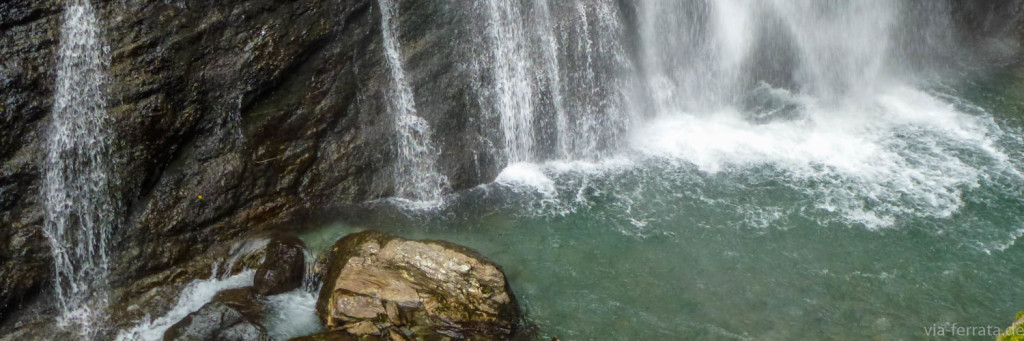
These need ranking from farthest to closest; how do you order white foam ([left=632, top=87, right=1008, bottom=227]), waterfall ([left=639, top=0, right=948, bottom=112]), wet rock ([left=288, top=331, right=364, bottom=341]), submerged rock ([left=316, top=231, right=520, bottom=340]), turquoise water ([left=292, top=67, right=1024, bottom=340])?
waterfall ([left=639, top=0, right=948, bottom=112]) < white foam ([left=632, top=87, right=1008, bottom=227]) < turquoise water ([left=292, top=67, right=1024, bottom=340]) < submerged rock ([left=316, top=231, right=520, bottom=340]) < wet rock ([left=288, top=331, right=364, bottom=341])

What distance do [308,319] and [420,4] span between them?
17.6ft

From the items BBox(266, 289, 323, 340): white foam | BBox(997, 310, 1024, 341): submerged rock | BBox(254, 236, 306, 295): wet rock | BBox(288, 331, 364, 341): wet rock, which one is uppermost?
BBox(254, 236, 306, 295): wet rock

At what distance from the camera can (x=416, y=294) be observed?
33.0 feet

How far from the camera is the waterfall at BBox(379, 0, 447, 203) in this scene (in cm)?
1307

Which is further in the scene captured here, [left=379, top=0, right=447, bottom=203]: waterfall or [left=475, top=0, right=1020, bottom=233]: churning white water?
[left=475, top=0, right=1020, bottom=233]: churning white water

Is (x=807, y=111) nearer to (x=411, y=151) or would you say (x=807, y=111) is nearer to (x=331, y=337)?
(x=411, y=151)

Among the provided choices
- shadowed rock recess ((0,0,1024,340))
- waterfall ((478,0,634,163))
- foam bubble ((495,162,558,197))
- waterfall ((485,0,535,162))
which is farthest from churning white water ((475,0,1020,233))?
shadowed rock recess ((0,0,1024,340))

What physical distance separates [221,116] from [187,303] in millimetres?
2735

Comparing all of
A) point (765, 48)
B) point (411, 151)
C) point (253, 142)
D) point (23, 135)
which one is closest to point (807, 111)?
point (765, 48)

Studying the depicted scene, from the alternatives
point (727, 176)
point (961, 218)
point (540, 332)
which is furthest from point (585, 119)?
point (961, 218)

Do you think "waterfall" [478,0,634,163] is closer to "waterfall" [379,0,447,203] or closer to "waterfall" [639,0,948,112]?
"waterfall" [379,0,447,203]

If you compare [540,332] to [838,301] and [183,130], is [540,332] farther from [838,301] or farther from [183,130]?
[183,130]

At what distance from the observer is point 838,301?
1088 centimetres

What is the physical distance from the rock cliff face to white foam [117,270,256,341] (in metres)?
0.64
